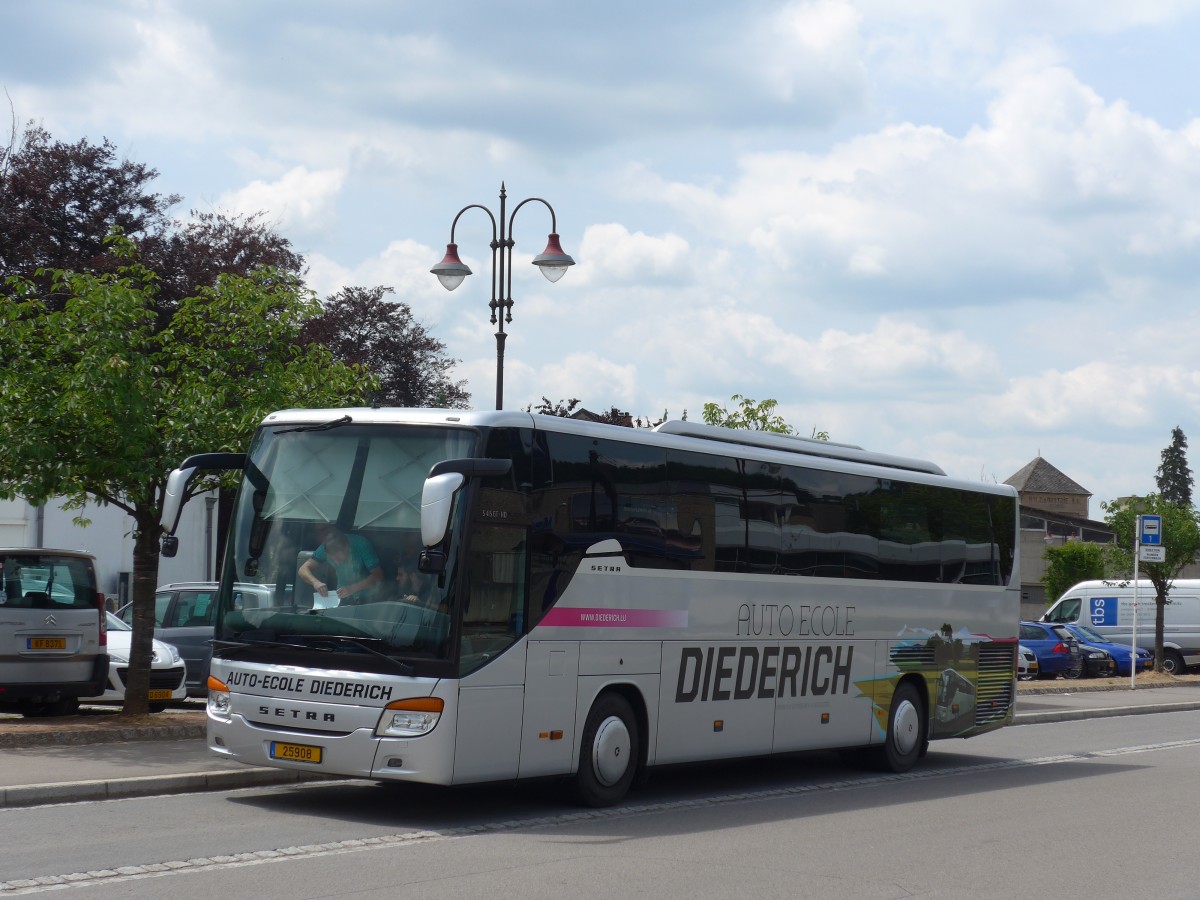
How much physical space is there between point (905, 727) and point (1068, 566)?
6184 cm

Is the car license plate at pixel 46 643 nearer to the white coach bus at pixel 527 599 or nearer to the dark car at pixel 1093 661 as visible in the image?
the white coach bus at pixel 527 599

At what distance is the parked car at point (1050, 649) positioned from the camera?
127 ft

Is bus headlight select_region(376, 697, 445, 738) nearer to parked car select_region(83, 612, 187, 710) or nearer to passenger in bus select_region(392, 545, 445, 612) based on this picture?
passenger in bus select_region(392, 545, 445, 612)

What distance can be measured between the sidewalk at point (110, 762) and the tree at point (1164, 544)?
27.5 metres

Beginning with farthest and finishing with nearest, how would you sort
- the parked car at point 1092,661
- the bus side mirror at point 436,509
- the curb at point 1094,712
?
the parked car at point 1092,661 < the curb at point 1094,712 < the bus side mirror at point 436,509

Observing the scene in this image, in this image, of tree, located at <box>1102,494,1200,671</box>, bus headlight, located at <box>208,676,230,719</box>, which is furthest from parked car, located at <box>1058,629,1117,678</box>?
bus headlight, located at <box>208,676,230,719</box>

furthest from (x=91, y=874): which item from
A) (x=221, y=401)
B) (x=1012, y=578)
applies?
(x=1012, y=578)

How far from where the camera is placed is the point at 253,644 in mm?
Answer: 11734

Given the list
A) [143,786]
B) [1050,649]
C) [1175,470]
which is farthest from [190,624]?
[1175,470]

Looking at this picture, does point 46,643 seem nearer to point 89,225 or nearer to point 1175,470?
point 89,225

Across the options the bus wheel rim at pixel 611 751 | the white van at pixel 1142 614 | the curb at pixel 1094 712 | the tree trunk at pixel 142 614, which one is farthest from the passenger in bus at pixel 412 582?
the white van at pixel 1142 614

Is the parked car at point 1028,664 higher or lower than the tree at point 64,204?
lower

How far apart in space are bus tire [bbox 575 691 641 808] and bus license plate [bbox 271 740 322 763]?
2.22m

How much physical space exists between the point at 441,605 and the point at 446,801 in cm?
242
